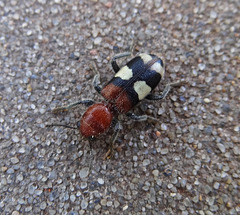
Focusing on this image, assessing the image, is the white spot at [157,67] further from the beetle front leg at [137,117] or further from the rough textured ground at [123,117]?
the beetle front leg at [137,117]

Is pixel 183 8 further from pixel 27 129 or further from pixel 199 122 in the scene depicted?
pixel 27 129

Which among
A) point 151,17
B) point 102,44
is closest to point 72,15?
point 102,44

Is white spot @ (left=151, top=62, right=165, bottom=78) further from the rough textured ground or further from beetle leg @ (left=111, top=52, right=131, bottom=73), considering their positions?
beetle leg @ (left=111, top=52, right=131, bottom=73)

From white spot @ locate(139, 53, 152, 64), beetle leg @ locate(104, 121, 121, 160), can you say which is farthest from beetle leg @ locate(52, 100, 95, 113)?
white spot @ locate(139, 53, 152, 64)

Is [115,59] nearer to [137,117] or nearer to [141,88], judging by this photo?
[141,88]


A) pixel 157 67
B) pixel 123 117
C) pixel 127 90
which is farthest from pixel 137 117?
pixel 157 67
